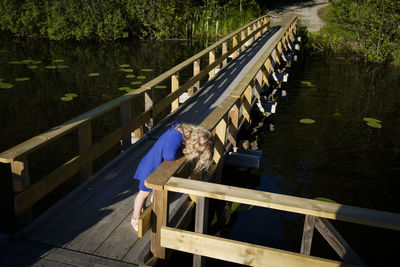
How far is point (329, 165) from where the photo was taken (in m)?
7.31

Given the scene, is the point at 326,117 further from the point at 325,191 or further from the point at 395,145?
the point at 325,191

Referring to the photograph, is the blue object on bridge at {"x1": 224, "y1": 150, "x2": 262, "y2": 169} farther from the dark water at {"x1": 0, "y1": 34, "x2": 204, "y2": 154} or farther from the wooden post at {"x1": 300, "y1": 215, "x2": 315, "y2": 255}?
the dark water at {"x1": 0, "y1": 34, "x2": 204, "y2": 154}

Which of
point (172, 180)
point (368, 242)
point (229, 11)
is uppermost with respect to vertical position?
point (229, 11)

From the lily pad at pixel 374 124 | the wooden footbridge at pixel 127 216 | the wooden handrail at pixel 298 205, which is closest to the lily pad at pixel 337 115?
the lily pad at pixel 374 124

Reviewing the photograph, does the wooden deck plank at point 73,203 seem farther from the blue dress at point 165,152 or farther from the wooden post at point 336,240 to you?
the wooden post at point 336,240

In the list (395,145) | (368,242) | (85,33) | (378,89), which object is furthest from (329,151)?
(85,33)

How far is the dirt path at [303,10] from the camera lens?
23569 millimetres

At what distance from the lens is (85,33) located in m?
18.9

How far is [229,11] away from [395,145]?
52.3 feet

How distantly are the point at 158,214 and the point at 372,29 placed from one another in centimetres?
1548

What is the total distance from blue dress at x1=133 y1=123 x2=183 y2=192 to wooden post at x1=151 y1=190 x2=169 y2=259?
0.32 meters

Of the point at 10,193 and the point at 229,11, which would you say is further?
the point at 229,11

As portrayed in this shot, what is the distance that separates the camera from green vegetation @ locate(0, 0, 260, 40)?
61.9ft

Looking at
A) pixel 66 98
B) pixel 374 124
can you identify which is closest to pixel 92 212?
pixel 66 98
